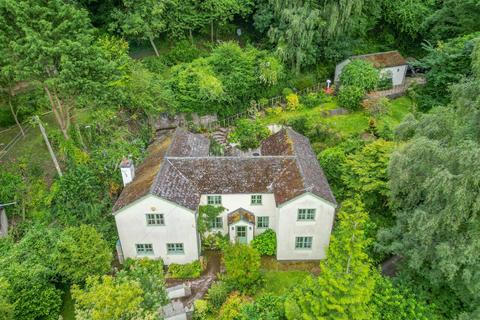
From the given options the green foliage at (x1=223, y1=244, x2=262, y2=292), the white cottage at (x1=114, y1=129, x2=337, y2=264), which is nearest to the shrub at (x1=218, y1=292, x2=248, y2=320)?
the green foliage at (x1=223, y1=244, x2=262, y2=292)

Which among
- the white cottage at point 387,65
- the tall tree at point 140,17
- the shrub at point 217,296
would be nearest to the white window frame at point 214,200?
the shrub at point 217,296

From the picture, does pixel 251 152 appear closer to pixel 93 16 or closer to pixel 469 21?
pixel 93 16

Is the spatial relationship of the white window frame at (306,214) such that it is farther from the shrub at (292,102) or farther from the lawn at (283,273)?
the shrub at (292,102)

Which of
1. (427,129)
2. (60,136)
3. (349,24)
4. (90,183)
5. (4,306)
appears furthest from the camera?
(349,24)

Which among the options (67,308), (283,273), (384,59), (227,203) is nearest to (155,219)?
(227,203)

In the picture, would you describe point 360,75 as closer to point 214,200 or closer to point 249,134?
point 249,134

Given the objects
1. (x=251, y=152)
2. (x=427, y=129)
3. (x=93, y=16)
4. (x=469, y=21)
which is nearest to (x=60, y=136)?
(x=251, y=152)
